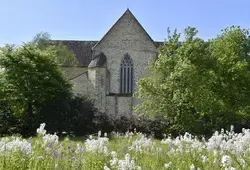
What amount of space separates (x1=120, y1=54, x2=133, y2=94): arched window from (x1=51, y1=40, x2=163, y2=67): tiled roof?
16.0 ft

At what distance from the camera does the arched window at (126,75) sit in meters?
36.4

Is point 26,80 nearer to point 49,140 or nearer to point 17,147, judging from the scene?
point 49,140

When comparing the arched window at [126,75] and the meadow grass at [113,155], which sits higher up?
the arched window at [126,75]

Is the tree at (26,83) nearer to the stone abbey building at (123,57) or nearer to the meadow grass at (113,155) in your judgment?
the stone abbey building at (123,57)

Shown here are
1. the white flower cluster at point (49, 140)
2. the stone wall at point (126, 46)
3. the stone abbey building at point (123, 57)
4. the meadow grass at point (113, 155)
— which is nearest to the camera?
the meadow grass at point (113, 155)

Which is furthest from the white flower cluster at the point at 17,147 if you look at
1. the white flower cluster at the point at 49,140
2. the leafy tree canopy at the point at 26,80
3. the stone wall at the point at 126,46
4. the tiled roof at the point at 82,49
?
the tiled roof at the point at 82,49

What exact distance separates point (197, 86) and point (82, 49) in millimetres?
22473

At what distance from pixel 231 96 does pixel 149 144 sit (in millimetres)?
16259

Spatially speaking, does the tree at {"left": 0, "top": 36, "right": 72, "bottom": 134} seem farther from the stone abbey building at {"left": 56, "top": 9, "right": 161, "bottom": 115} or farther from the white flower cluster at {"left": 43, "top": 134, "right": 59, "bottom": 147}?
the white flower cluster at {"left": 43, "top": 134, "right": 59, "bottom": 147}

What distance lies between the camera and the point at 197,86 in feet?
71.2

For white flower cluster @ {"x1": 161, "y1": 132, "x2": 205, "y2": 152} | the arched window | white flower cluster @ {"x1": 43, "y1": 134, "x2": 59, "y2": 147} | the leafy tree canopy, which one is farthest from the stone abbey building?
white flower cluster @ {"x1": 43, "y1": 134, "x2": 59, "y2": 147}

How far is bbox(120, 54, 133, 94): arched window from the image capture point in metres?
36.4

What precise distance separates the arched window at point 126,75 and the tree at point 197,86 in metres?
11.4

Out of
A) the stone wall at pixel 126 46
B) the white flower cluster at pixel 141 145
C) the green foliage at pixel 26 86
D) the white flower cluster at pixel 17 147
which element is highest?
the stone wall at pixel 126 46
